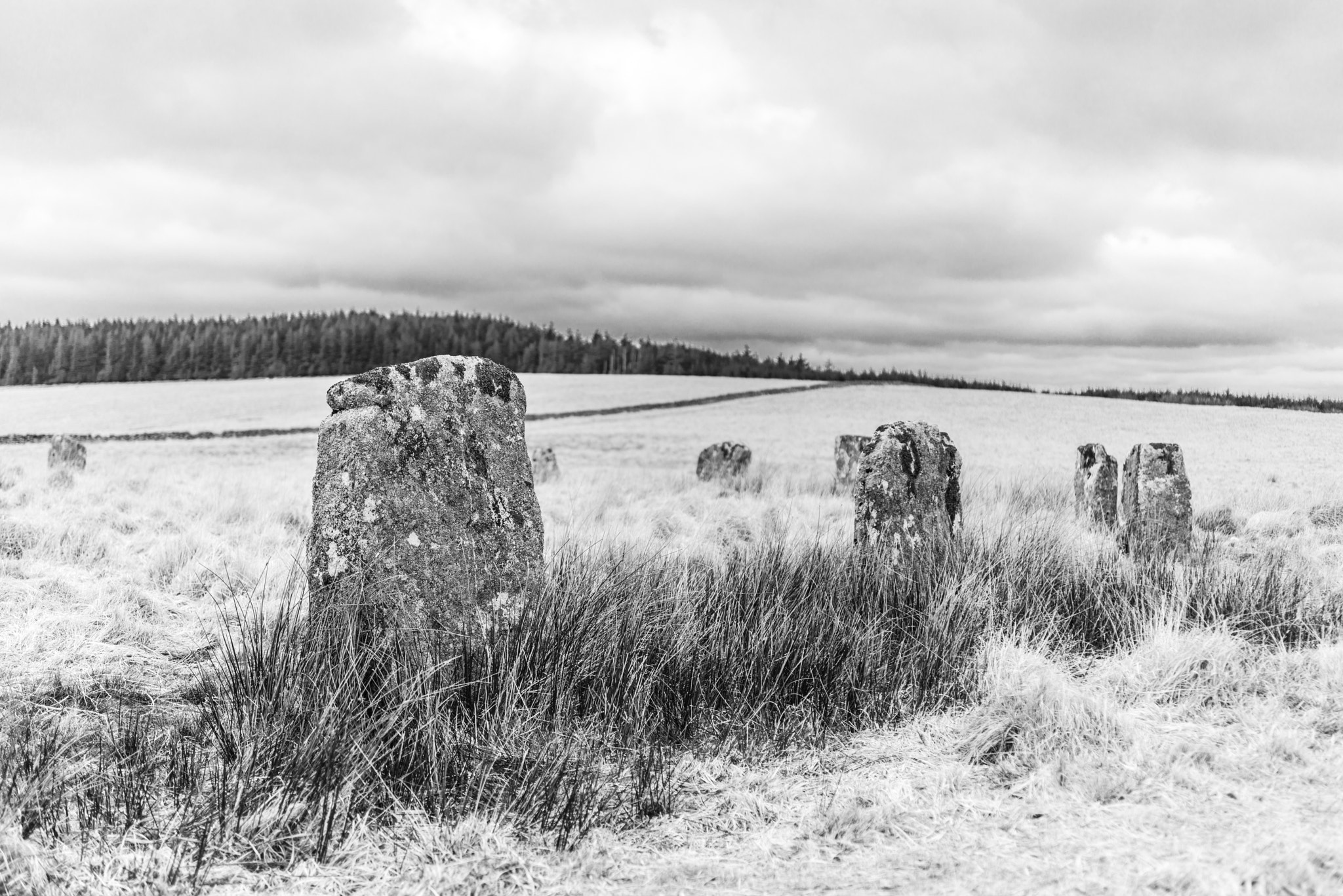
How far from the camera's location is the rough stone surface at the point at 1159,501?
8.56m

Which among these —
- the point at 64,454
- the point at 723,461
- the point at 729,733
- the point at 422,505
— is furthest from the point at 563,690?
the point at 64,454

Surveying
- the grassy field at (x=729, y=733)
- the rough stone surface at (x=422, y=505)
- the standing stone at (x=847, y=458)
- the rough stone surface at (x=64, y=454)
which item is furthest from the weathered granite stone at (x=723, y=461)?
the rough stone surface at (x=64, y=454)

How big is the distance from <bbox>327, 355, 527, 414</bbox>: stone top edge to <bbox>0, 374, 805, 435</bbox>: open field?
33606mm

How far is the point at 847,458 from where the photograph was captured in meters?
16.4

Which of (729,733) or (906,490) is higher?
(906,490)

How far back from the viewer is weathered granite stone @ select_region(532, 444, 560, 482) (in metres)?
16.5

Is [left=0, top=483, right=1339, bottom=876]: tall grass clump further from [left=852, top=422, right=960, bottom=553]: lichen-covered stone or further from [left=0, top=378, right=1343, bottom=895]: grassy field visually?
[left=852, top=422, right=960, bottom=553]: lichen-covered stone

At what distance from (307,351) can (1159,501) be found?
271ft

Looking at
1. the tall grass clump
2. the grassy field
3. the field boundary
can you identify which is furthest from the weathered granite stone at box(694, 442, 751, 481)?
the field boundary

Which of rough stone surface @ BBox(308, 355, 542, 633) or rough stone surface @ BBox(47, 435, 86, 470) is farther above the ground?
rough stone surface @ BBox(308, 355, 542, 633)

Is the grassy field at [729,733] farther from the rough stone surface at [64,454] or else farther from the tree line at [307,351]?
the tree line at [307,351]

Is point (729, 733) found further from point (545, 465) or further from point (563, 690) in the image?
point (545, 465)

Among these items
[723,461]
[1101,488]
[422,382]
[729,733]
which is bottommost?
[729,733]

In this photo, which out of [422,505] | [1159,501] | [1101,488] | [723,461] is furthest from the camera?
[723,461]
